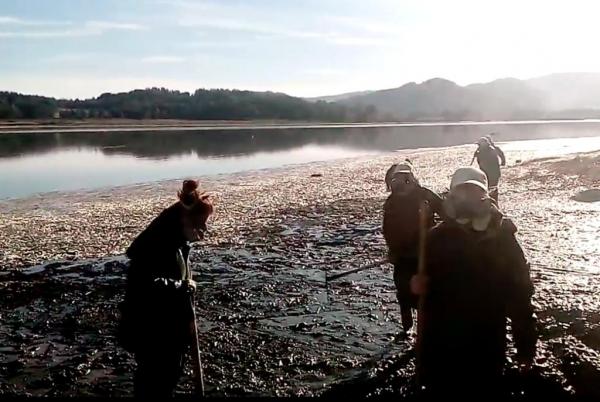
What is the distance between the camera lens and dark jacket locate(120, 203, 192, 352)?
15.0ft

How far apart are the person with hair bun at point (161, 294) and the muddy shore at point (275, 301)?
2.11m

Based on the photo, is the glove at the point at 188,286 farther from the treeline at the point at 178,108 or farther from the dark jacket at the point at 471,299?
the treeline at the point at 178,108

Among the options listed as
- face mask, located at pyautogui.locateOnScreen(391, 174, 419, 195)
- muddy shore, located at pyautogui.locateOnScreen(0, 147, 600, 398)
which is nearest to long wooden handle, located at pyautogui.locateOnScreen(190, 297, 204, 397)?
muddy shore, located at pyautogui.locateOnScreen(0, 147, 600, 398)

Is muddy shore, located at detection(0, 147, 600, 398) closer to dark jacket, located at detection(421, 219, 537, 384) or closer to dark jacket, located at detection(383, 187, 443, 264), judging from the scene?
dark jacket, located at detection(383, 187, 443, 264)

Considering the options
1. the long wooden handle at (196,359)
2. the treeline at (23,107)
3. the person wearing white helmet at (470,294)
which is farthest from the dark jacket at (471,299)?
the treeline at (23,107)

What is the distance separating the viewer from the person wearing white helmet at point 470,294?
149 inches

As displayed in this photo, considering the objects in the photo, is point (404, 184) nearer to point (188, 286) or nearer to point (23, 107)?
point (188, 286)

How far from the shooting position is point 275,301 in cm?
1021

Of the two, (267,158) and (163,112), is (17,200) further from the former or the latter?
(163,112)

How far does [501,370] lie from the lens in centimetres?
396

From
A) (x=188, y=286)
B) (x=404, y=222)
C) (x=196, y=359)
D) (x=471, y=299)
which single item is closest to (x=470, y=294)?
(x=471, y=299)

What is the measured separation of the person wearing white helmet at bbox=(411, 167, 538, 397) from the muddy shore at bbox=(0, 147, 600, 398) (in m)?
2.61

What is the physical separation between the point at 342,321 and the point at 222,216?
11565mm

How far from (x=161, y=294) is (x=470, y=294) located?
2237 millimetres
